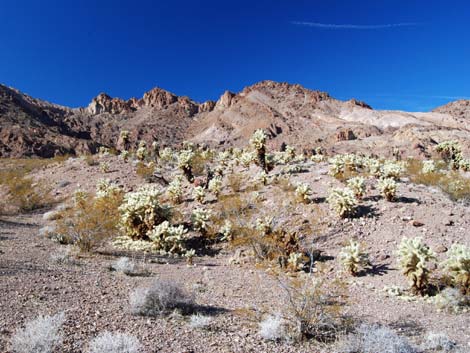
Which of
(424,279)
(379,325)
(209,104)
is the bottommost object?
(379,325)

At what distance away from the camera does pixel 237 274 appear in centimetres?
870

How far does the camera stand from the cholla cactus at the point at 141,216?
11711 millimetres

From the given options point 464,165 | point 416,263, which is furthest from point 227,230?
A: point 464,165

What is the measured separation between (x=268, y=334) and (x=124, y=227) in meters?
8.15

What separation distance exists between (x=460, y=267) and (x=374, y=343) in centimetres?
339

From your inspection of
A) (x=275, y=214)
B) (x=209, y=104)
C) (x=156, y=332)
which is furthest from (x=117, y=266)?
(x=209, y=104)

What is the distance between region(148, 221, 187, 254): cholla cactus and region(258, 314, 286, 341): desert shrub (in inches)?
232

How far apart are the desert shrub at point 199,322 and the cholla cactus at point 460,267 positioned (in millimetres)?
4847

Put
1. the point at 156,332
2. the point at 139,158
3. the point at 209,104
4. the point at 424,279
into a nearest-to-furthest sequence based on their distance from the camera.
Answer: the point at 156,332 → the point at 424,279 → the point at 139,158 → the point at 209,104

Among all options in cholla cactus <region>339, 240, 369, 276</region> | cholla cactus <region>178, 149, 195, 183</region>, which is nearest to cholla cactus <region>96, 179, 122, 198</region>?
cholla cactus <region>178, 149, 195, 183</region>

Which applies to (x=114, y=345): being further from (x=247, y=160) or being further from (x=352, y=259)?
(x=247, y=160)

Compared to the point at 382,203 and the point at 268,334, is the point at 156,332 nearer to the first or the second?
the point at 268,334

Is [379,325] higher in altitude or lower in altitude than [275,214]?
lower

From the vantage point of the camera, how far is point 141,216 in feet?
39.0
